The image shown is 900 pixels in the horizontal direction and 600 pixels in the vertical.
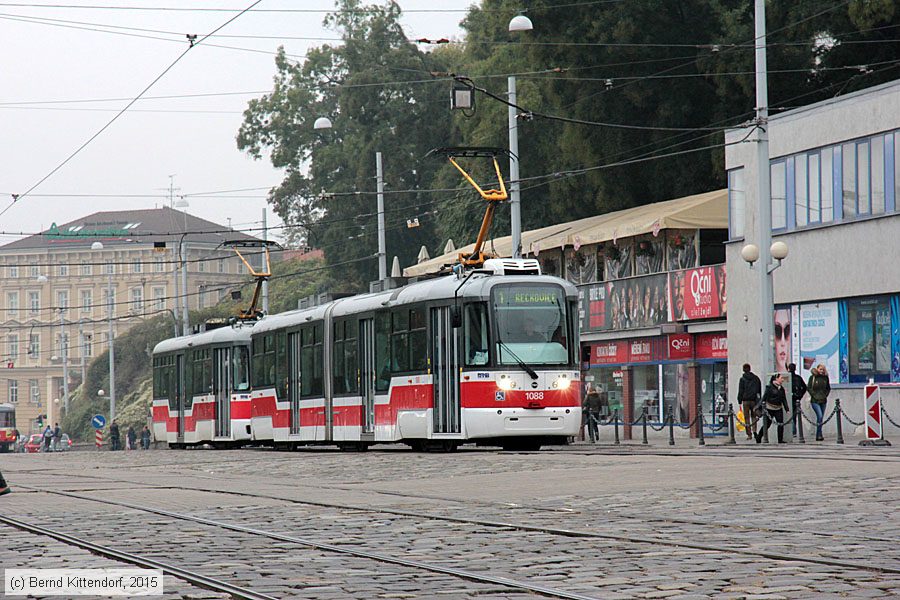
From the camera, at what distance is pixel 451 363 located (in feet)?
91.7

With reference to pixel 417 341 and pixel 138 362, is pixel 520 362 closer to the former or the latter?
→ pixel 417 341

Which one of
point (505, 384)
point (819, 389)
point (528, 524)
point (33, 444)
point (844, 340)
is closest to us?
point (528, 524)

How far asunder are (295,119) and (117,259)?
251 feet

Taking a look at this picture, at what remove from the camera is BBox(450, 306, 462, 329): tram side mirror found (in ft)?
90.8

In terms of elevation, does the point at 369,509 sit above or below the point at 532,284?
below

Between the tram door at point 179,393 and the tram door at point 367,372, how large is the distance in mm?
15121

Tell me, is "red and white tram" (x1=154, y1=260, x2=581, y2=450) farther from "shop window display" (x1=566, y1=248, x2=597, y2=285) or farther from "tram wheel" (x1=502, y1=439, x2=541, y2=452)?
"shop window display" (x1=566, y1=248, x2=597, y2=285)

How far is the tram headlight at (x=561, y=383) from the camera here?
27.5 m

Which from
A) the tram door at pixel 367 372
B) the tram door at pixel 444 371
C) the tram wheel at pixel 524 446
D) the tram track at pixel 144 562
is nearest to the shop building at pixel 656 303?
the tram wheel at pixel 524 446

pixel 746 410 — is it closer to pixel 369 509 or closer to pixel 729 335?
pixel 729 335

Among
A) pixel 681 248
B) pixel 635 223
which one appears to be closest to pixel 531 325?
pixel 635 223

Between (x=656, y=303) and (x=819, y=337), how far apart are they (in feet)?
29.5

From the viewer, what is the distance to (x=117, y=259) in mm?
154625

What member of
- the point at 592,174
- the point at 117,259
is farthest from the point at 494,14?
the point at 117,259
